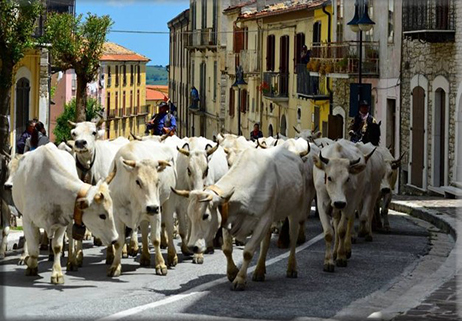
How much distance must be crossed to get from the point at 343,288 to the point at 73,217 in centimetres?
332

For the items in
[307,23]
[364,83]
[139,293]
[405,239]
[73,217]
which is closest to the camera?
[139,293]

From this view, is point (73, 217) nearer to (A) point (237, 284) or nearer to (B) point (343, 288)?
(A) point (237, 284)

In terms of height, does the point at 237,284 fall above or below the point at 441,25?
below

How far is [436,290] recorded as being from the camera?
14047 mm

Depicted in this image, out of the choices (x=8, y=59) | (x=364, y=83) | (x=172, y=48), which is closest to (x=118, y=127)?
(x=172, y=48)

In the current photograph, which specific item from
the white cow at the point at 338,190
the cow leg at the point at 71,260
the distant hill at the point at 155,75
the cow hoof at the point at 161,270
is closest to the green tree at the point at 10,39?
the cow leg at the point at 71,260

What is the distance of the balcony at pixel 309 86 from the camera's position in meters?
46.3

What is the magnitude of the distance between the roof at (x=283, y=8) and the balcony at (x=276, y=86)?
2602mm

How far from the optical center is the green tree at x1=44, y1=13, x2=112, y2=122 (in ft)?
149

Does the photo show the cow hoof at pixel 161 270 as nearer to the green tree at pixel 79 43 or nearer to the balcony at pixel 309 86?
the green tree at pixel 79 43

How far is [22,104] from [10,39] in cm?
1326

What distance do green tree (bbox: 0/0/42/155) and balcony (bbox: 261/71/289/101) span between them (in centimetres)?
2189

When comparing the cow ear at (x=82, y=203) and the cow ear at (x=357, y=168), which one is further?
the cow ear at (x=357, y=168)

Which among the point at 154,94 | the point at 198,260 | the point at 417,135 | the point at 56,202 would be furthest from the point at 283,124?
the point at 154,94
